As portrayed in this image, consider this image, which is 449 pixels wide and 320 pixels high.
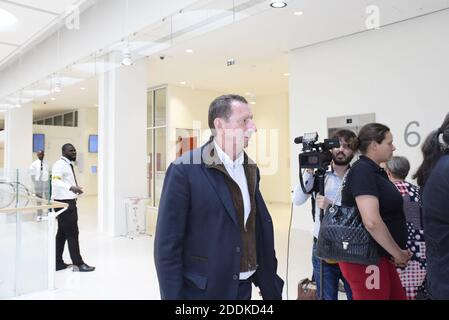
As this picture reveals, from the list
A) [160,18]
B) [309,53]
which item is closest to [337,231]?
[160,18]

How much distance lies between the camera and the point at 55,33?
23.2 ft

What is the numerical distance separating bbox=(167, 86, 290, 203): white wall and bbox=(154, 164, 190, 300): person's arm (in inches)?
346

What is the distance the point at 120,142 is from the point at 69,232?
8.56 feet

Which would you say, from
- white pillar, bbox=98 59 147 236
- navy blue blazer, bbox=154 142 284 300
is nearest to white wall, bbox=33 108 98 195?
white pillar, bbox=98 59 147 236

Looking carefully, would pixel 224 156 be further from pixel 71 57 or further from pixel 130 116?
pixel 71 57

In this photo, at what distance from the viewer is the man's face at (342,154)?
8.16ft

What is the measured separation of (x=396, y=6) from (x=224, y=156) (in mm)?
4355

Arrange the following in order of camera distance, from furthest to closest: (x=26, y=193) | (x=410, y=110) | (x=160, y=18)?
(x=410, y=110) < (x=160, y=18) < (x=26, y=193)

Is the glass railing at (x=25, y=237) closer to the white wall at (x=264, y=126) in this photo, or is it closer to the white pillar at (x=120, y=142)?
the white pillar at (x=120, y=142)

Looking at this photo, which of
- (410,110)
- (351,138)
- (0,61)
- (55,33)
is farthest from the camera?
(0,61)

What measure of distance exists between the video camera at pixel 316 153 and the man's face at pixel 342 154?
7.1 inches

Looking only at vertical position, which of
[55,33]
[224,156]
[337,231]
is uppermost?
[55,33]

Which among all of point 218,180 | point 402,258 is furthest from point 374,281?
point 218,180

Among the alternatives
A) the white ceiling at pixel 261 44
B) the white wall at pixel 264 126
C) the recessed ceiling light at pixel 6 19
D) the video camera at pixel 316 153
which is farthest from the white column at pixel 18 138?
the video camera at pixel 316 153
